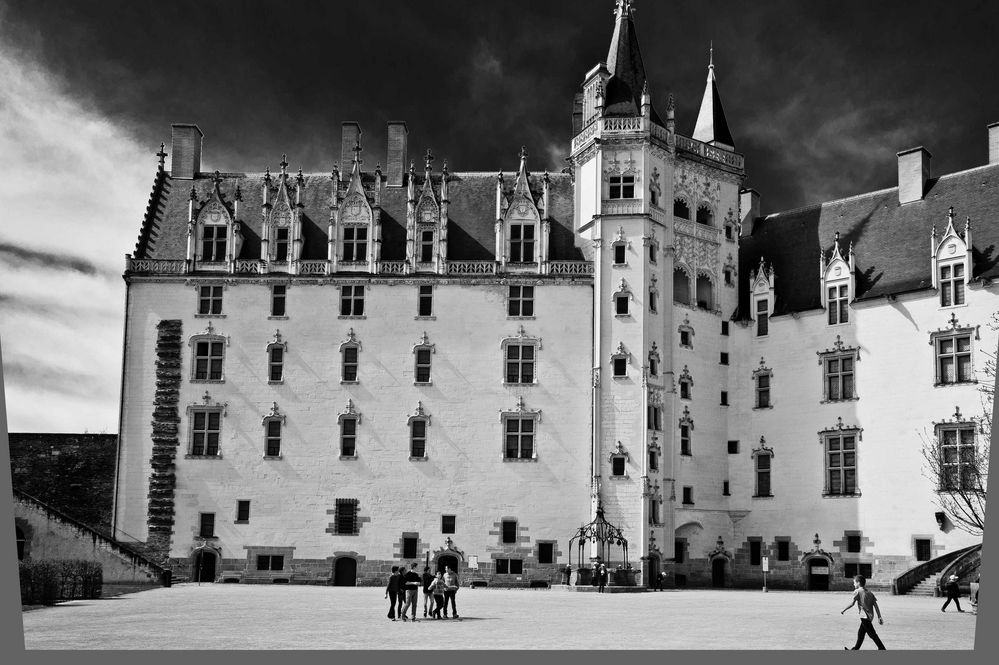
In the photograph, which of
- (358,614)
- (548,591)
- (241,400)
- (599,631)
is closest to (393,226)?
(241,400)

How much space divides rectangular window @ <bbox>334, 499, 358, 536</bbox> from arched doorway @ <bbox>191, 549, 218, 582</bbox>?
481 centimetres

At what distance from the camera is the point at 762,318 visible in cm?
4844

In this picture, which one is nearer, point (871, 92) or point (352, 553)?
point (871, 92)

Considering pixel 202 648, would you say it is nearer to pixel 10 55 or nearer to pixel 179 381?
pixel 10 55

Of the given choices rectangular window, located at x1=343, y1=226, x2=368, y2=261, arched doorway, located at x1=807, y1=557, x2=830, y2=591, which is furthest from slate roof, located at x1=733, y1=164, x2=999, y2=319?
rectangular window, located at x1=343, y1=226, x2=368, y2=261

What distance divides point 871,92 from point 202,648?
20.0 meters

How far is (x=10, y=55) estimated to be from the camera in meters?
25.5

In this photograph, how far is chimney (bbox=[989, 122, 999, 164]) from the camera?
45.9 m

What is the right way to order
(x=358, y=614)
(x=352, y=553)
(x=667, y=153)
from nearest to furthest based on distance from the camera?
1. (x=358, y=614)
2. (x=352, y=553)
3. (x=667, y=153)

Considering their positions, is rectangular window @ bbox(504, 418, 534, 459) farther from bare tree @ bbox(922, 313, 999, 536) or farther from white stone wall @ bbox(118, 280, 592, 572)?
bare tree @ bbox(922, 313, 999, 536)

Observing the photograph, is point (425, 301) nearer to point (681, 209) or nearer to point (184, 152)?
point (681, 209)

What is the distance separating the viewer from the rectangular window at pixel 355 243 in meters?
47.4

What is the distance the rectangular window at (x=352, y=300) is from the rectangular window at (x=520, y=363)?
19.7ft

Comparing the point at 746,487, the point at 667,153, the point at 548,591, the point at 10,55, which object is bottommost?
the point at 548,591
